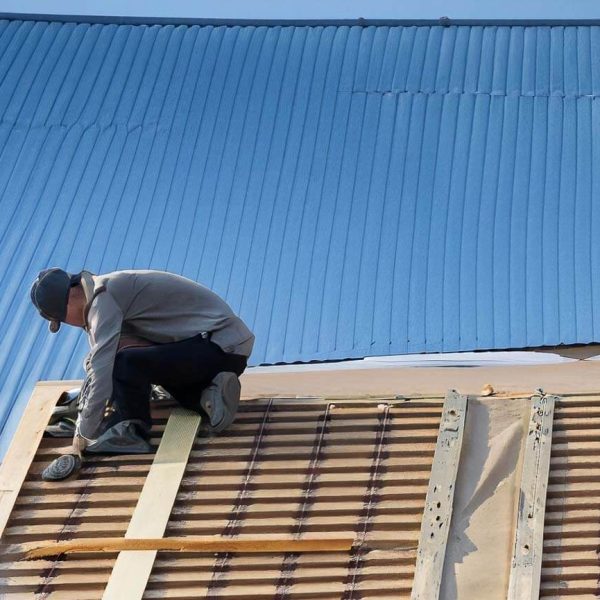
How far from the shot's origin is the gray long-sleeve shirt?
20.1 feet

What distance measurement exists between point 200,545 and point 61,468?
893 millimetres

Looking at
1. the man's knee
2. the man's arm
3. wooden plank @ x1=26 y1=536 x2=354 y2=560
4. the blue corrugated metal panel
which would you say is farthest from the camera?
the blue corrugated metal panel

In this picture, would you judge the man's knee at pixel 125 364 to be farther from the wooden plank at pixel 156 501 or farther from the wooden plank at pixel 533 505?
the wooden plank at pixel 533 505

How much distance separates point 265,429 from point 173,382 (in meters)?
0.50

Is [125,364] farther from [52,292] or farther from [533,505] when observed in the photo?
[533,505]

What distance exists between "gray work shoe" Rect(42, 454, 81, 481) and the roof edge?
6271mm

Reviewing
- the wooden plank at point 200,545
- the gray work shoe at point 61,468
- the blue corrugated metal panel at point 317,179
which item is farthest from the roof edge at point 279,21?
the wooden plank at point 200,545

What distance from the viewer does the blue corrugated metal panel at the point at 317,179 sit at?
349 inches

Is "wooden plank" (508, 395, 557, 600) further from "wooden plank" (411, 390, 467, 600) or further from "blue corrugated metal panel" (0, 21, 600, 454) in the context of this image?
"blue corrugated metal panel" (0, 21, 600, 454)

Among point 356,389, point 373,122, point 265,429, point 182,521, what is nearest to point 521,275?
point 373,122

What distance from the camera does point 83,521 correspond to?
18.7ft

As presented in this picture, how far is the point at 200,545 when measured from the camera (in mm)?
5449

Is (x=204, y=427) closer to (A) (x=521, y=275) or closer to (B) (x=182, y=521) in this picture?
(B) (x=182, y=521)

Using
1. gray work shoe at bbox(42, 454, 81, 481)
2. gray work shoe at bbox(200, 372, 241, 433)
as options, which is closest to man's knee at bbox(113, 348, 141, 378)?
gray work shoe at bbox(200, 372, 241, 433)
